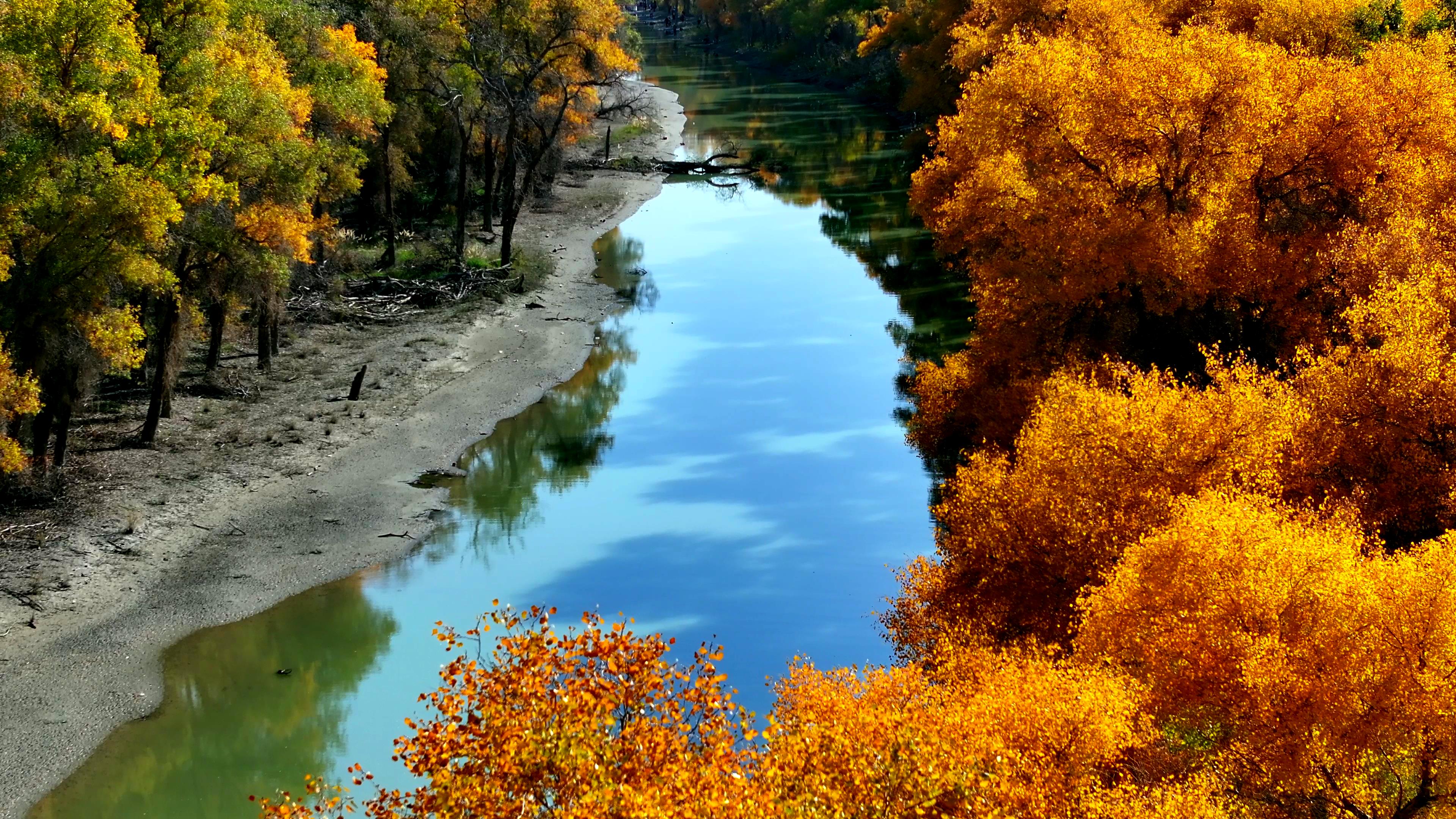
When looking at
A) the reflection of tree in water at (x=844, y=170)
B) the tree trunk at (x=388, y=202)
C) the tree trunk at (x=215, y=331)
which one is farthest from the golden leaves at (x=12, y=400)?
the reflection of tree in water at (x=844, y=170)

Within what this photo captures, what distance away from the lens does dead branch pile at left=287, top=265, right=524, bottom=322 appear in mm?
48375

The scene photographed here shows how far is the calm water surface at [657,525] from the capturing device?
82.7 feet

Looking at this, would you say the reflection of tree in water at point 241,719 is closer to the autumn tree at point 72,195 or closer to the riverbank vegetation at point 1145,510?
the riverbank vegetation at point 1145,510

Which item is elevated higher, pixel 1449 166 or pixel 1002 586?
pixel 1449 166

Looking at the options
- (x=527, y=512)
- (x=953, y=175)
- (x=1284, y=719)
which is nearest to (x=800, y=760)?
(x=1284, y=719)

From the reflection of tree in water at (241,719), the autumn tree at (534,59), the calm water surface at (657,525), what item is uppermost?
the autumn tree at (534,59)

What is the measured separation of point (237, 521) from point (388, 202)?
22.9m

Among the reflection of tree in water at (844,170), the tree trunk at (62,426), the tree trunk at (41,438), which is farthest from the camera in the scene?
the reflection of tree in water at (844,170)

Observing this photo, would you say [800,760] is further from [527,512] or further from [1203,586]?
[527,512]

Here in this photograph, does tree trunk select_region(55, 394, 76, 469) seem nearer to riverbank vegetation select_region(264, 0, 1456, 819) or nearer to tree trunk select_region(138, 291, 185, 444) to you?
tree trunk select_region(138, 291, 185, 444)

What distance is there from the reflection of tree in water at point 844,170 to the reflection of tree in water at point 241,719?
25.7 m

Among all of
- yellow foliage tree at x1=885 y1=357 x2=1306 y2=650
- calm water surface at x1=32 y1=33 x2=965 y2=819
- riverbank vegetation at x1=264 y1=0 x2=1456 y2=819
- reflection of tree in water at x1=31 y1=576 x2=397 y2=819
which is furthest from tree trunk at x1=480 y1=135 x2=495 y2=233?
yellow foliage tree at x1=885 y1=357 x2=1306 y2=650

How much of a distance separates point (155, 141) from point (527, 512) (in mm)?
13557

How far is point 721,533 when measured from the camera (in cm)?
3497
